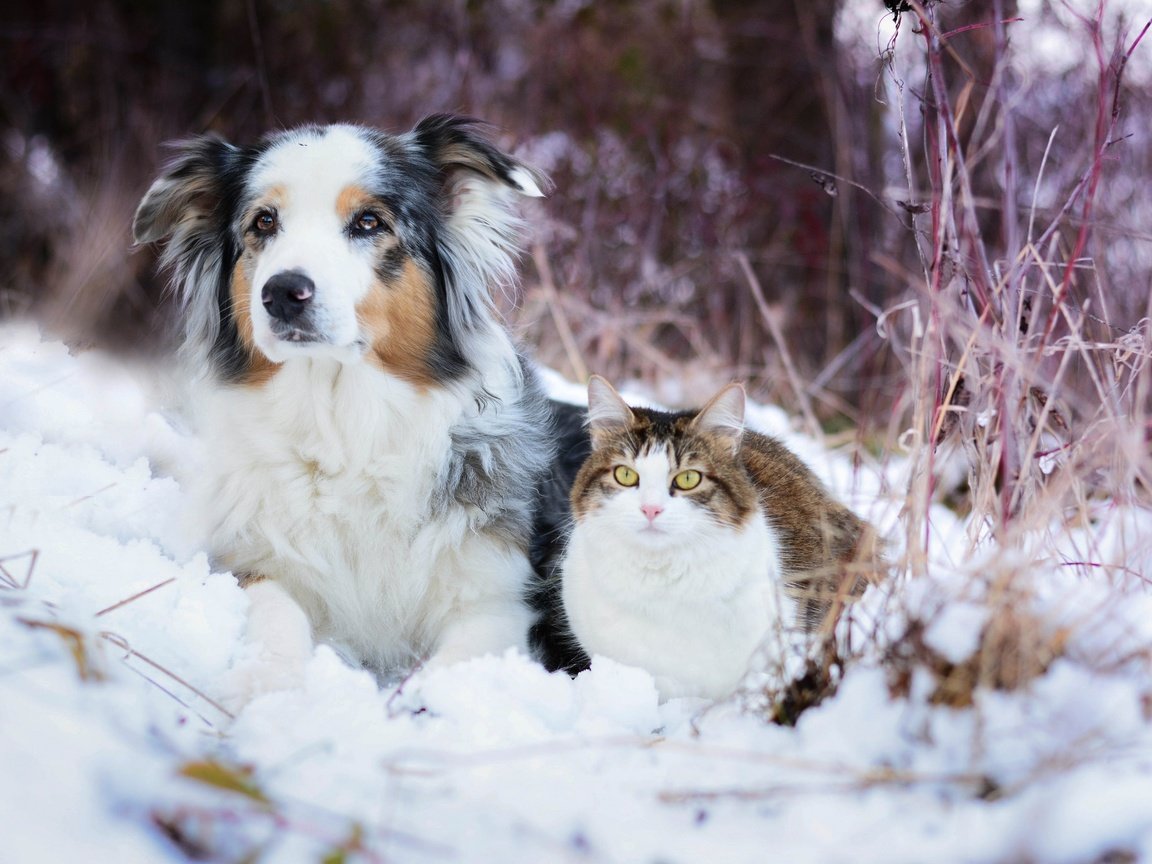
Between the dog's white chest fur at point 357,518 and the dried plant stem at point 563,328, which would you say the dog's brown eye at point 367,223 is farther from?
the dried plant stem at point 563,328

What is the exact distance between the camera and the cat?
2592 millimetres

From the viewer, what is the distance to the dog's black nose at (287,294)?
261cm

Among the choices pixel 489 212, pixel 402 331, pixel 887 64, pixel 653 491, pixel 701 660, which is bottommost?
pixel 701 660

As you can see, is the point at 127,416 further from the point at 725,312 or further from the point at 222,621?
the point at 725,312

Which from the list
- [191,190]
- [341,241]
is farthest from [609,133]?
[341,241]

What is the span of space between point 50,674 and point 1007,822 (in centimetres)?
171

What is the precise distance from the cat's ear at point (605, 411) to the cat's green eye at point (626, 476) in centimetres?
20

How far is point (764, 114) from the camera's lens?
8.46 meters

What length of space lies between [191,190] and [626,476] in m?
1.71

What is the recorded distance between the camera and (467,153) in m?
3.21

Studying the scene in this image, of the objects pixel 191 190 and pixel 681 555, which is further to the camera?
pixel 191 190

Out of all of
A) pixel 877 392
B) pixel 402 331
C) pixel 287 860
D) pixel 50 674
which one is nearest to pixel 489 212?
pixel 402 331

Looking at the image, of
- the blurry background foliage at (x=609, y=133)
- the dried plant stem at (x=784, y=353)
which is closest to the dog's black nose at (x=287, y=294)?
the dried plant stem at (x=784, y=353)

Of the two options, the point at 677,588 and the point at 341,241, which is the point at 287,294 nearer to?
the point at 341,241
